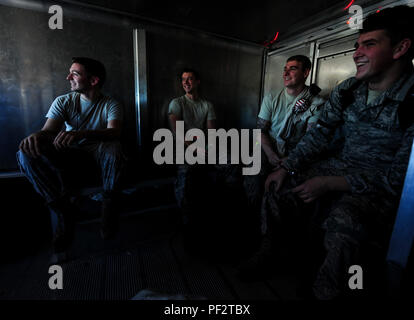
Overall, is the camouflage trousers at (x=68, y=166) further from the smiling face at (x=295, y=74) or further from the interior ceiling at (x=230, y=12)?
the smiling face at (x=295, y=74)

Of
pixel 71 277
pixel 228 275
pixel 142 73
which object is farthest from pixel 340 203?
pixel 142 73

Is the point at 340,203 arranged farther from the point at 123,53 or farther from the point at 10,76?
the point at 10,76

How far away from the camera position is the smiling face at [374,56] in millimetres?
1305

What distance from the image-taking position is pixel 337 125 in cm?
166

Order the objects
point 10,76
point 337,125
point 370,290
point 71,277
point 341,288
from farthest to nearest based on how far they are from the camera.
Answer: point 10,76 → point 337,125 → point 71,277 → point 370,290 → point 341,288

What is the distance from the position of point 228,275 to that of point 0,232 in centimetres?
199

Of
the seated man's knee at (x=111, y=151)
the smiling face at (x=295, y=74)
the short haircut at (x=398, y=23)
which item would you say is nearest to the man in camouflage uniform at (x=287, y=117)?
the smiling face at (x=295, y=74)

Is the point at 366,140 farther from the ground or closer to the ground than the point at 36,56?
closer to the ground

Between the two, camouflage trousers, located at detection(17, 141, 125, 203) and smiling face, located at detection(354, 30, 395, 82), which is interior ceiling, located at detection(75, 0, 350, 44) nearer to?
smiling face, located at detection(354, 30, 395, 82)

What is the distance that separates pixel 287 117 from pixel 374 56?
2.80 feet

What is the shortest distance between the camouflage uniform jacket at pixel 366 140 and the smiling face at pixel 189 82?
147 cm

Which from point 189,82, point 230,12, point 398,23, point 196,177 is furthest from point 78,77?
point 398,23

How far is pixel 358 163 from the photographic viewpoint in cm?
146

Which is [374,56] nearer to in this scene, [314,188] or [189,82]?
[314,188]
